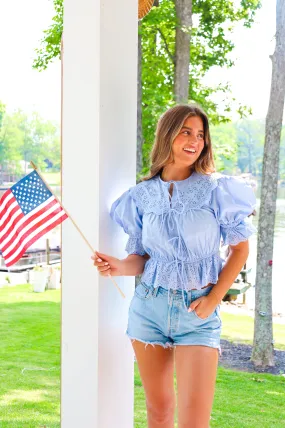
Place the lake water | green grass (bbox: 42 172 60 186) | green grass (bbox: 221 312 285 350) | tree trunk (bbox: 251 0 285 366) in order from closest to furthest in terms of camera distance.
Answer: tree trunk (bbox: 251 0 285 366), green grass (bbox: 221 312 285 350), the lake water, green grass (bbox: 42 172 60 186)

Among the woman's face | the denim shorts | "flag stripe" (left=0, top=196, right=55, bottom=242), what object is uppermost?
the woman's face

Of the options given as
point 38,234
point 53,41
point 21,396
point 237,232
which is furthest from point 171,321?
point 53,41

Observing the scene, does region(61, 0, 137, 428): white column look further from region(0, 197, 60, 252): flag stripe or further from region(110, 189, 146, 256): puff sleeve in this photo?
region(0, 197, 60, 252): flag stripe

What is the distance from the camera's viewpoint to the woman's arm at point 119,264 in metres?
1.96

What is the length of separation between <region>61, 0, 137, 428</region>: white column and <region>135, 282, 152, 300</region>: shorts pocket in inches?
4.8

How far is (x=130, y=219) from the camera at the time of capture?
2.09 meters

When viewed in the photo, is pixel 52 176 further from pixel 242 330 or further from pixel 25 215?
pixel 25 215

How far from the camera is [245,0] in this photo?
8.09 metres

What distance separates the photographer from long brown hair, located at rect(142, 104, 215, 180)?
2.02 meters

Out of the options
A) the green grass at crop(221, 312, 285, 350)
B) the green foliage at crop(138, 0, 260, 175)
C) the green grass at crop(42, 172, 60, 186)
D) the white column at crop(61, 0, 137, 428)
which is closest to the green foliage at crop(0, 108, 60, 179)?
the green grass at crop(42, 172, 60, 186)

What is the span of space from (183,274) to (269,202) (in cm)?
366

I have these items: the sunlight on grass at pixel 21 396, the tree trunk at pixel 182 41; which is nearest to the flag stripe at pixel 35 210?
the sunlight on grass at pixel 21 396

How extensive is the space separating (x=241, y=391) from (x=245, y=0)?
4885 mm

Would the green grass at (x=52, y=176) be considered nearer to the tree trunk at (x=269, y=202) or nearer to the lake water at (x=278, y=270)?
the lake water at (x=278, y=270)
